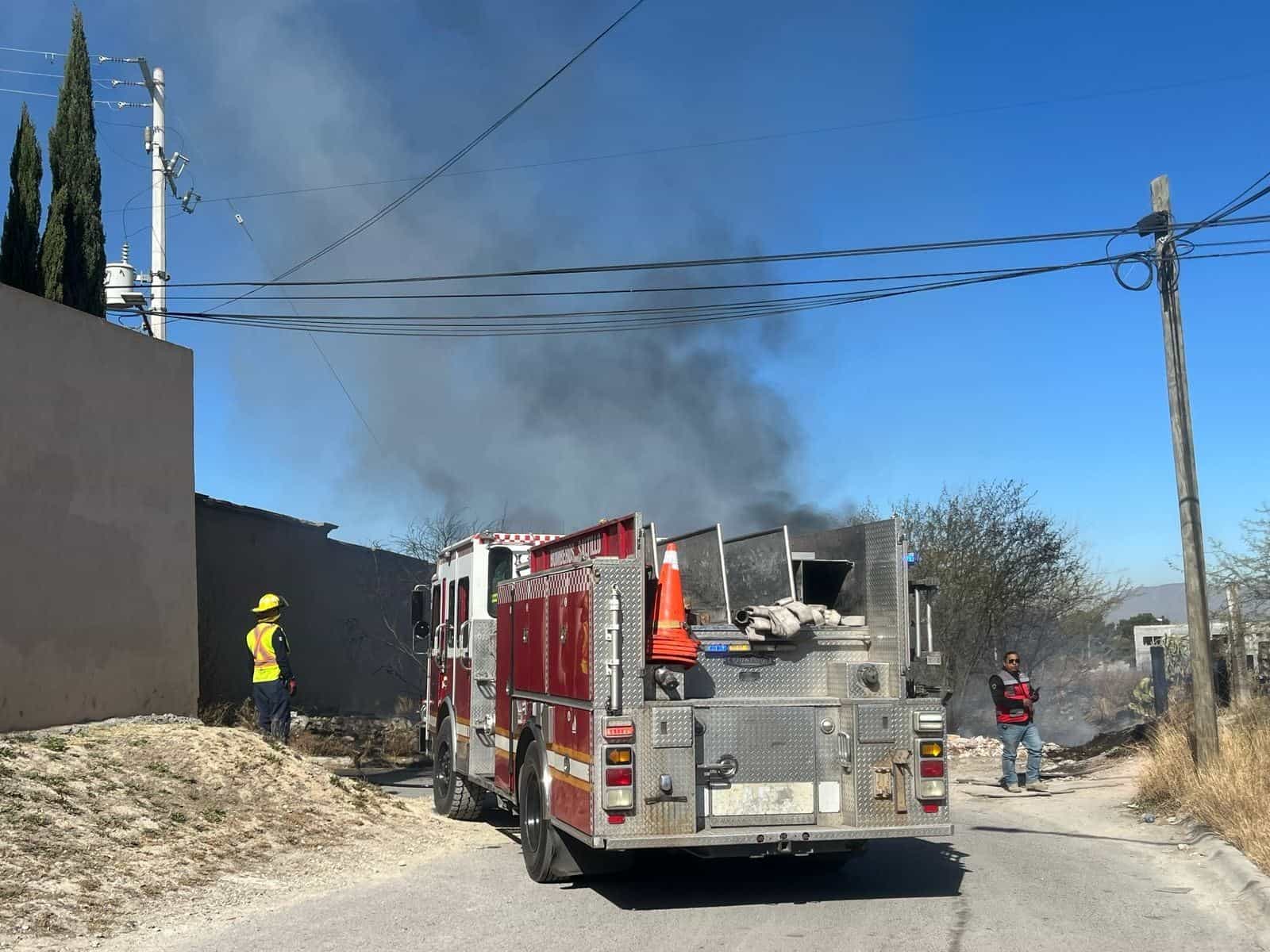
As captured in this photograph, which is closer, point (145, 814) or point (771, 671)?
point (771, 671)

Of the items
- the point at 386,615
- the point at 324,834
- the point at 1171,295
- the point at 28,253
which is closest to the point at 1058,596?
the point at 1171,295

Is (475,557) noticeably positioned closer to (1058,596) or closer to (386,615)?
(386,615)

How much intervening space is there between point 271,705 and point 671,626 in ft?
22.3

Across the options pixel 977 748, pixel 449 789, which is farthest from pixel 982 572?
pixel 449 789

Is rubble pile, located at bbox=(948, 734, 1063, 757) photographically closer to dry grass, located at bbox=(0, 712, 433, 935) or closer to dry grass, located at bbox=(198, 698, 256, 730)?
dry grass, located at bbox=(0, 712, 433, 935)

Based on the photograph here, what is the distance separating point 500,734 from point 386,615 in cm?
1181

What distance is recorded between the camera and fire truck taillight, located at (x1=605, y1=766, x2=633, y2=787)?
22.3 feet

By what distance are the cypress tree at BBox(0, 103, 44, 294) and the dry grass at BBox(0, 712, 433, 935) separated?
5.96m

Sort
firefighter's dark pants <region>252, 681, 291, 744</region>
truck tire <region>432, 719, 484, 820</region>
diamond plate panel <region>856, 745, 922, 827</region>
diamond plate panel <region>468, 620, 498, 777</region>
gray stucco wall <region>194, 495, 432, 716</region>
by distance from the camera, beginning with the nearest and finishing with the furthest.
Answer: diamond plate panel <region>856, 745, 922, 827</region>
diamond plate panel <region>468, 620, 498, 777</region>
truck tire <region>432, 719, 484, 820</region>
firefighter's dark pants <region>252, 681, 291, 744</region>
gray stucco wall <region>194, 495, 432, 716</region>

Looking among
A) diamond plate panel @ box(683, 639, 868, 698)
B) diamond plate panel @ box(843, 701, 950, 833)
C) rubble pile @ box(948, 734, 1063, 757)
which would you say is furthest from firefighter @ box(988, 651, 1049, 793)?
diamond plate panel @ box(843, 701, 950, 833)

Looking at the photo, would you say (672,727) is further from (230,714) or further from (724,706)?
(230,714)

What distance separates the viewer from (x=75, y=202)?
48.4 feet

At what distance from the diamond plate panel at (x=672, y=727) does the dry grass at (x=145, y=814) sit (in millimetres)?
3324

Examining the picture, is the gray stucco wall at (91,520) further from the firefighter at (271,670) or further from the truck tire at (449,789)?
the truck tire at (449,789)
